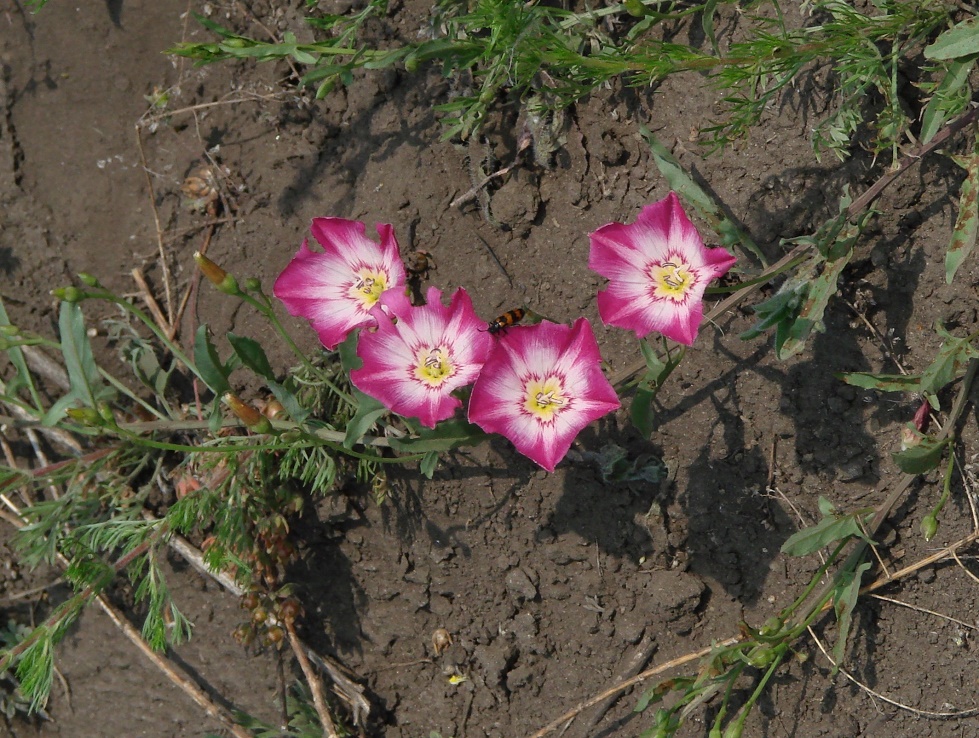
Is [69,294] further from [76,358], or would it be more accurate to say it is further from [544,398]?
[544,398]

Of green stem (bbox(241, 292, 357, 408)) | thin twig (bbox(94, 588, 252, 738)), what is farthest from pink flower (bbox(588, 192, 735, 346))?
thin twig (bbox(94, 588, 252, 738))

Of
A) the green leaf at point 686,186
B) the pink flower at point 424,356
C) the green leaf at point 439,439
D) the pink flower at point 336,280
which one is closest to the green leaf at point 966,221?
the green leaf at point 686,186

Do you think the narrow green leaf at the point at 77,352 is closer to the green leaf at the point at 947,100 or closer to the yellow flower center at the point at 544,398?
the yellow flower center at the point at 544,398

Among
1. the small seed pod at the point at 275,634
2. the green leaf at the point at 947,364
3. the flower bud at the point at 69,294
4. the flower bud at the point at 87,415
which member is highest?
the flower bud at the point at 69,294

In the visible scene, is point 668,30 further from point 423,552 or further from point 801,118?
point 423,552

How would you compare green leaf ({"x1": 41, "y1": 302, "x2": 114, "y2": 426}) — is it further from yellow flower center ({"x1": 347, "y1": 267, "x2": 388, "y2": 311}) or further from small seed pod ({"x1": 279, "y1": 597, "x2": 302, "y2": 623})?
small seed pod ({"x1": 279, "y1": 597, "x2": 302, "y2": 623})

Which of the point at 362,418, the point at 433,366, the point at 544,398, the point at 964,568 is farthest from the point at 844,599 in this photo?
the point at 362,418

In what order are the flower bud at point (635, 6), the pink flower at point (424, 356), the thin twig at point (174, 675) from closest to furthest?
the flower bud at point (635, 6) < the pink flower at point (424, 356) < the thin twig at point (174, 675)
